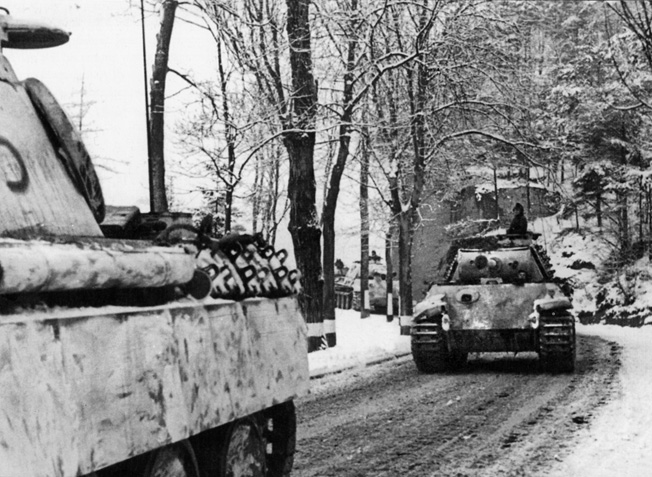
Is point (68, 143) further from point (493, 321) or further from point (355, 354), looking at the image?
point (355, 354)

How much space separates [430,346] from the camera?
1348cm

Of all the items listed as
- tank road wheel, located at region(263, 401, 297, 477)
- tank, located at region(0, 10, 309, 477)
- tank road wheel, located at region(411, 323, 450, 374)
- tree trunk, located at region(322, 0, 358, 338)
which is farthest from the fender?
tree trunk, located at region(322, 0, 358, 338)

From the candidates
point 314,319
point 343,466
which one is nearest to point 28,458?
point 343,466

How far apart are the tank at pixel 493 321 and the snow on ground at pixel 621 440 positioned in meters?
1.03

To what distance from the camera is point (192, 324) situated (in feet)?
14.4

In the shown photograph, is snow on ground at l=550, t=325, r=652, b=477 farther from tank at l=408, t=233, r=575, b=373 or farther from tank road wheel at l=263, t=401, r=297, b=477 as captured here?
tank road wheel at l=263, t=401, r=297, b=477

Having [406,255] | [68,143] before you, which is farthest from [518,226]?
[68,143]

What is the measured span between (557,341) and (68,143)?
31.2ft

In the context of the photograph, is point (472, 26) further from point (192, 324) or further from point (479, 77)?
point (192, 324)

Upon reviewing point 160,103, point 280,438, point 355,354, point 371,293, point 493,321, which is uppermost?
point 160,103

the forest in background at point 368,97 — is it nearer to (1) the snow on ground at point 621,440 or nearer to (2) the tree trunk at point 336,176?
(2) the tree trunk at point 336,176

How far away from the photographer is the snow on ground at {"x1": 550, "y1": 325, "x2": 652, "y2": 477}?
21.8ft

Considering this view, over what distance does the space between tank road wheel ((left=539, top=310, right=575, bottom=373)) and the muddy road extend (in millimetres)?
247

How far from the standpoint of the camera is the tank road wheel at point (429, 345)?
13.5m
